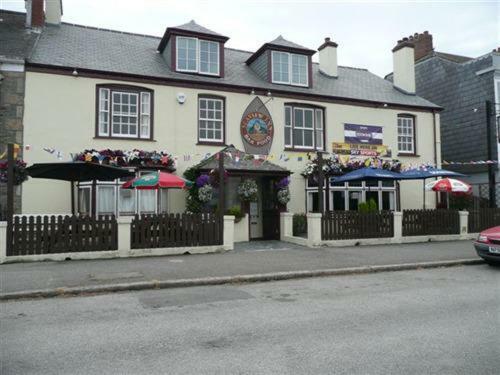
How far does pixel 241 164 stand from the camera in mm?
15781

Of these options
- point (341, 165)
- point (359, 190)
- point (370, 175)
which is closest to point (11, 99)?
point (341, 165)

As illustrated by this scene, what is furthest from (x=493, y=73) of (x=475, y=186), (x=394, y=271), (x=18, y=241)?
(x=18, y=241)

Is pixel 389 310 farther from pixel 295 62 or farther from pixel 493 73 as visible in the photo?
pixel 493 73

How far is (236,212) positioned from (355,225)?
4.25m

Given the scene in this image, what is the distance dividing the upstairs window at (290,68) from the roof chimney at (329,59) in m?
2.55

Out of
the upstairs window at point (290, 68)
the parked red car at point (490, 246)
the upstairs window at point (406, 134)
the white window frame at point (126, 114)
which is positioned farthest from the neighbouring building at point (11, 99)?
the upstairs window at point (406, 134)

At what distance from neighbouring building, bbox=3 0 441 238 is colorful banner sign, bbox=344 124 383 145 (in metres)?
0.05

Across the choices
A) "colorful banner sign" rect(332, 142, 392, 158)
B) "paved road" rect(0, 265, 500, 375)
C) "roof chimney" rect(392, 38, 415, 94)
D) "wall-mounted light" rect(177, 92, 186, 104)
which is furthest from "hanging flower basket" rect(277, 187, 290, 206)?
"roof chimney" rect(392, 38, 415, 94)

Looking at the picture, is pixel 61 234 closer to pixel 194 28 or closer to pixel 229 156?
pixel 229 156

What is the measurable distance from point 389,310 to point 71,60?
1398cm

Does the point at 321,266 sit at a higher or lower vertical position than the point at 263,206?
lower

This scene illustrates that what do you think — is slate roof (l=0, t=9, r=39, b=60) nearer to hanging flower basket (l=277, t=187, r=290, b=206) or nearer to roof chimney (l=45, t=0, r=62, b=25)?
roof chimney (l=45, t=0, r=62, b=25)

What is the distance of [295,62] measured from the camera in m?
19.3

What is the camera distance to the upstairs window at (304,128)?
18516 millimetres
